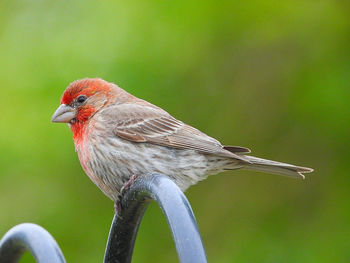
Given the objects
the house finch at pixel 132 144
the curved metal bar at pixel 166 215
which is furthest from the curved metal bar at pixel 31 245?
the house finch at pixel 132 144

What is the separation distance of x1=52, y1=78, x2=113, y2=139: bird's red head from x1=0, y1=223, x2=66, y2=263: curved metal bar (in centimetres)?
146

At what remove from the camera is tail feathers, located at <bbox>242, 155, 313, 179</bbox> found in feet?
14.4

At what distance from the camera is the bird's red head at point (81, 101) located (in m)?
4.53

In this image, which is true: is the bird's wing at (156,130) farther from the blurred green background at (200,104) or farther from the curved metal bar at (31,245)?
the curved metal bar at (31,245)

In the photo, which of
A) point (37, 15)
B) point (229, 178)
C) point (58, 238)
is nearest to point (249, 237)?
point (229, 178)

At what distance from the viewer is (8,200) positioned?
186 inches

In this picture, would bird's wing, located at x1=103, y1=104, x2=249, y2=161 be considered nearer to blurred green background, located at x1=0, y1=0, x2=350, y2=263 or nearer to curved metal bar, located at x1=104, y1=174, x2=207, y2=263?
blurred green background, located at x1=0, y1=0, x2=350, y2=263

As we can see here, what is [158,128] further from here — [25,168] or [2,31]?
[2,31]

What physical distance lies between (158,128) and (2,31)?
129cm

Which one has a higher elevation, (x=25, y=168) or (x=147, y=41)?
(x=147, y=41)

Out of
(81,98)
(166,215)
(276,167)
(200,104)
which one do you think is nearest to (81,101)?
(81,98)

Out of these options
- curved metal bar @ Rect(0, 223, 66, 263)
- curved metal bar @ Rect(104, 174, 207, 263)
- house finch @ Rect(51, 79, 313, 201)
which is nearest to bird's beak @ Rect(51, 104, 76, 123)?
house finch @ Rect(51, 79, 313, 201)

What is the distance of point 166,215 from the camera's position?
257cm

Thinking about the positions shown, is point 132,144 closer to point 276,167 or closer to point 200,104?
point 200,104
